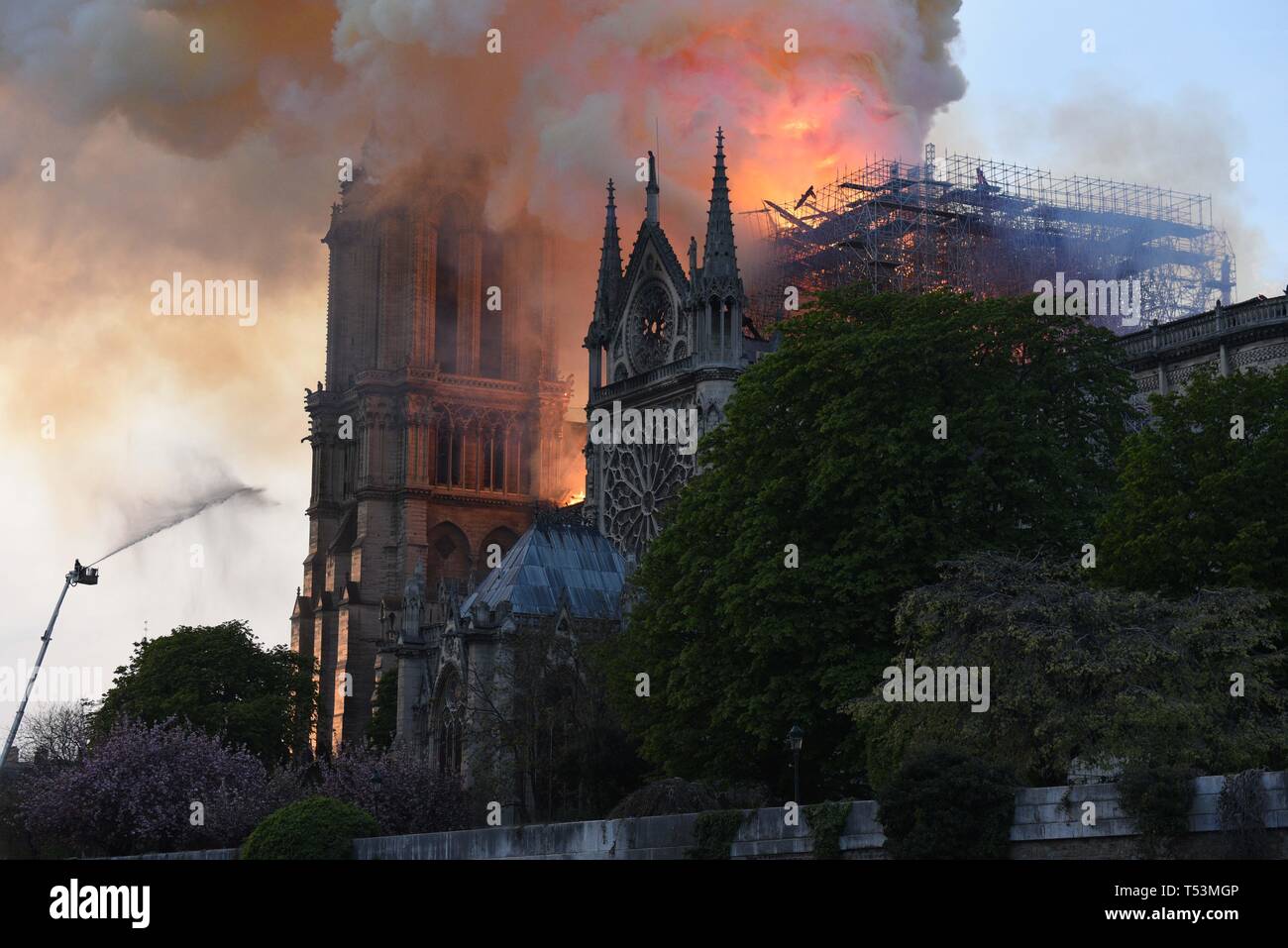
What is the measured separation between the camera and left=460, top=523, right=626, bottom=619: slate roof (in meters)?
74.0

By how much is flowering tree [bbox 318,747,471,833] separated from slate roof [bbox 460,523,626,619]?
9246mm

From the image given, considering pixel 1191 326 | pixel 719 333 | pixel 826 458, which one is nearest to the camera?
pixel 826 458

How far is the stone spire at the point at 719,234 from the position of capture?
A: 77.3 meters

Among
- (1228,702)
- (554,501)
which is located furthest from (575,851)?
(554,501)

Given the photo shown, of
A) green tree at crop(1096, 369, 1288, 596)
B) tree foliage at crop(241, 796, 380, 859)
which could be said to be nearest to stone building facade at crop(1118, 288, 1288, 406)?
green tree at crop(1096, 369, 1288, 596)

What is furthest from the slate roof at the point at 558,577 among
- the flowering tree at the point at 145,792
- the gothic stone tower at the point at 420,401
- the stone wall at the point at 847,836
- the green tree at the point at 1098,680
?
the green tree at the point at 1098,680

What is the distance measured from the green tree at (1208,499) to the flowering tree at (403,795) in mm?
24549

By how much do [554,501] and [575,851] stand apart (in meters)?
75.2

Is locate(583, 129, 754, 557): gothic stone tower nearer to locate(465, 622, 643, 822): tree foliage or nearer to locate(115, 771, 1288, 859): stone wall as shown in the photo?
locate(465, 622, 643, 822): tree foliage

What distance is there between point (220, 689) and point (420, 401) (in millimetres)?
29116

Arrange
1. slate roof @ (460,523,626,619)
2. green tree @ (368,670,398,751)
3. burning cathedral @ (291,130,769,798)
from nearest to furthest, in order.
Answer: slate roof @ (460,523,626,619), green tree @ (368,670,398,751), burning cathedral @ (291,130,769,798)

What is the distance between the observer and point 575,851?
42594 mm
